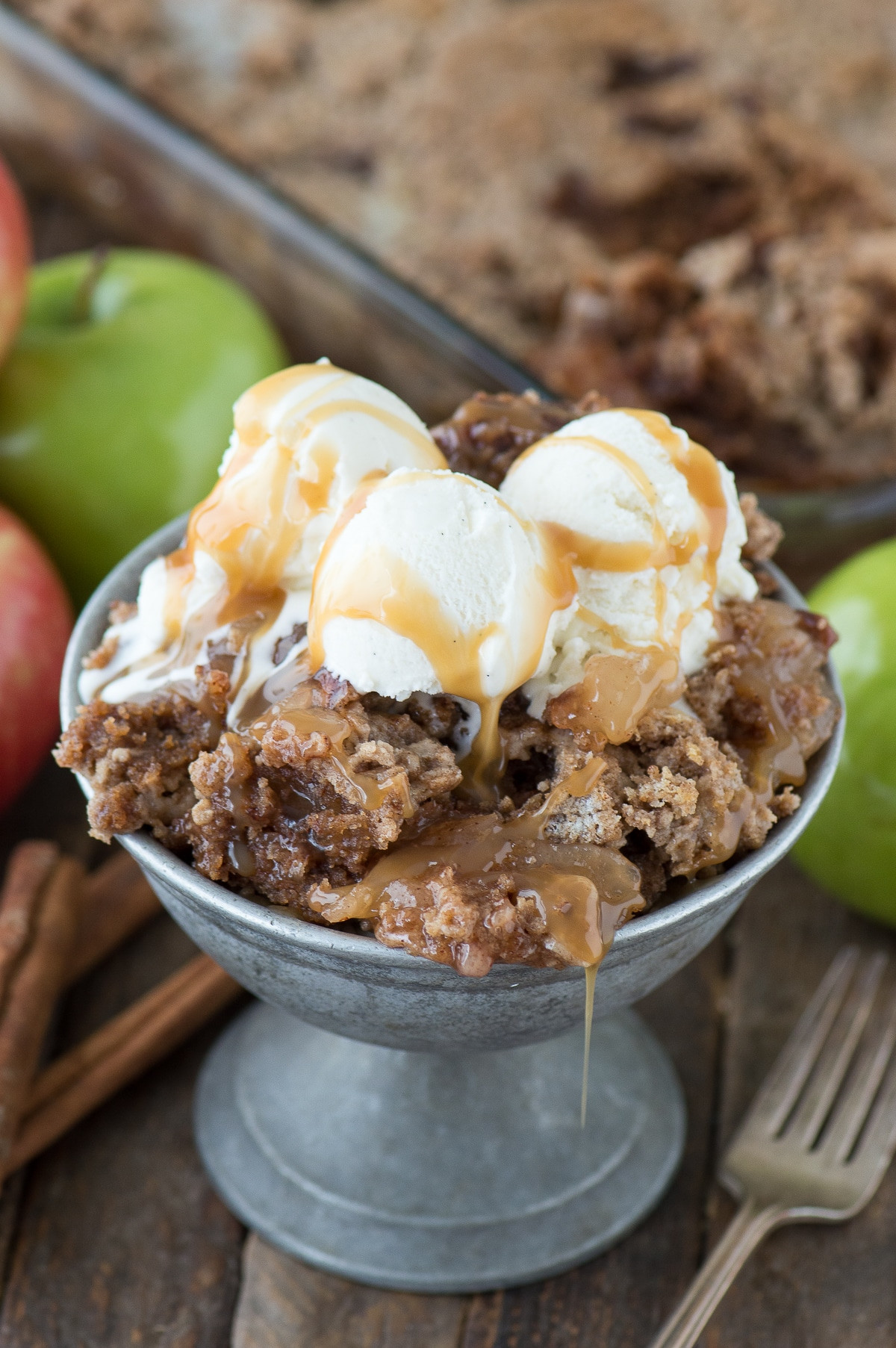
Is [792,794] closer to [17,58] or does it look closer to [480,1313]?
[480,1313]

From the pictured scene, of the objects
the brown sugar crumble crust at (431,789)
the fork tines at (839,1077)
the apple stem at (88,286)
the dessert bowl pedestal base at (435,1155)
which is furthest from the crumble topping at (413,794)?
the apple stem at (88,286)

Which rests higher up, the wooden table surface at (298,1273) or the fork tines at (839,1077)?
the fork tines at (839,1077)

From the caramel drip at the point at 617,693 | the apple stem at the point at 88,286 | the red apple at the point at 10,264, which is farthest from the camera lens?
the apple stem at the point at 88,286

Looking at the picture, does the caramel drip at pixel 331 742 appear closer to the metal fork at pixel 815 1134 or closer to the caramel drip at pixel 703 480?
the caramel drip at pixel 703 480

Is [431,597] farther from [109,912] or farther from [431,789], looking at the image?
[109,912]

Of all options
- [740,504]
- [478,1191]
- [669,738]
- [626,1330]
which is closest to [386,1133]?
[478,1191]
